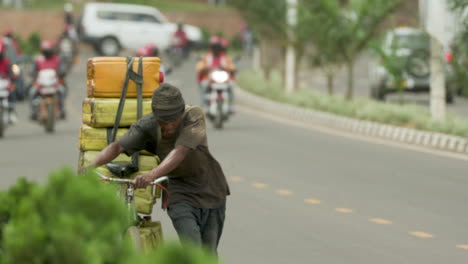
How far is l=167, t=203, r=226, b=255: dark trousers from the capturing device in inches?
267

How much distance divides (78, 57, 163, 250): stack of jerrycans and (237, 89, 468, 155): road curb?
1028 cm

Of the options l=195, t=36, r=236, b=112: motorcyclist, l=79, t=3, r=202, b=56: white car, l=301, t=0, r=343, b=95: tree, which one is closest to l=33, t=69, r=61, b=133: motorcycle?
l=195, t=36, r=236, b=112: motorcyclist

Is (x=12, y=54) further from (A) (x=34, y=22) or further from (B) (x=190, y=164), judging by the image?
(A) (x=34, y=22)

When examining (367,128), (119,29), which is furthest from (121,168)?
(119,29)

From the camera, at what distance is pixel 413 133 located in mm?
19078

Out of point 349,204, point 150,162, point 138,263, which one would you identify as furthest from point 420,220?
point 138,263

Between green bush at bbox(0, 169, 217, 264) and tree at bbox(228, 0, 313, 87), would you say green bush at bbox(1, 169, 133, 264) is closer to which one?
green bush at bbox(0, 169, 217, 264)

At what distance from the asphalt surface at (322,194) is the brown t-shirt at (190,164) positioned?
2.31 meters

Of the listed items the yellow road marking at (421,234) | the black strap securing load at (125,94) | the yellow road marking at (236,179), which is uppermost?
the black strap securing load at (125,94)

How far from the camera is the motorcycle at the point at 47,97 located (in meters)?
21.0

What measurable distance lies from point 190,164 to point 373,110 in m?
15.0

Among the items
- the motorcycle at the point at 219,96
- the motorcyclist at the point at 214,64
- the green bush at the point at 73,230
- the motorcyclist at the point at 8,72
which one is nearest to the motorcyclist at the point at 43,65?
the motorcyclist at the point at 8,72

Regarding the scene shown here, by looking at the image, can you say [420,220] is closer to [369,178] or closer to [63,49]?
[369,178]

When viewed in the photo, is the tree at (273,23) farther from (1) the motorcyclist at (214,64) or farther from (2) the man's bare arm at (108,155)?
(2) the man's bare arm at (108,155)
